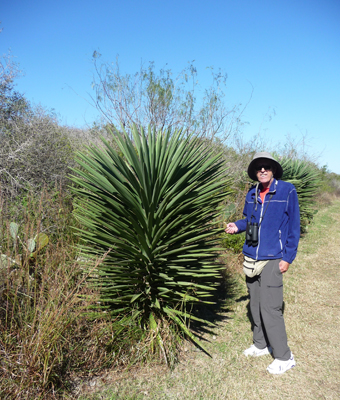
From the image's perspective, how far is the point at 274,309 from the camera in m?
3.06

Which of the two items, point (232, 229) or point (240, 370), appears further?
point (232, 229)

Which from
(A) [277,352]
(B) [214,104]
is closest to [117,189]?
(A) [277,352]

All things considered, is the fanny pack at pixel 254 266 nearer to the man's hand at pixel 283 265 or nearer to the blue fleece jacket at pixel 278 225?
the blue fleece jacket at pixel 278 225

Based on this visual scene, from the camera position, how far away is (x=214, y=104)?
9.03 meters

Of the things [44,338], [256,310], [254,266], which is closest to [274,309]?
[256,310]

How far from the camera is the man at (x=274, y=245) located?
3.05 meters

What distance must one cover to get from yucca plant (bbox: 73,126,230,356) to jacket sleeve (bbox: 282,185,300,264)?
0.68 meters

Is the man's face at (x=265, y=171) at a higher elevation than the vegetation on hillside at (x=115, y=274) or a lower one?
higher

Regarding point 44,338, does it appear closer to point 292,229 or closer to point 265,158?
point 292,229

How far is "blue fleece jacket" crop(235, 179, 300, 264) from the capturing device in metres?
3.02

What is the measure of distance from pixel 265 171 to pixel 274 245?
736 mm

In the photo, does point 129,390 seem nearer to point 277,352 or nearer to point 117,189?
point 277,352

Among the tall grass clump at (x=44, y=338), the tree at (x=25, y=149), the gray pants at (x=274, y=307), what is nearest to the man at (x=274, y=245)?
the gray pants at (x=274, y=307)

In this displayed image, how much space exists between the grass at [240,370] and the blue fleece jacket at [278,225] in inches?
44.2
